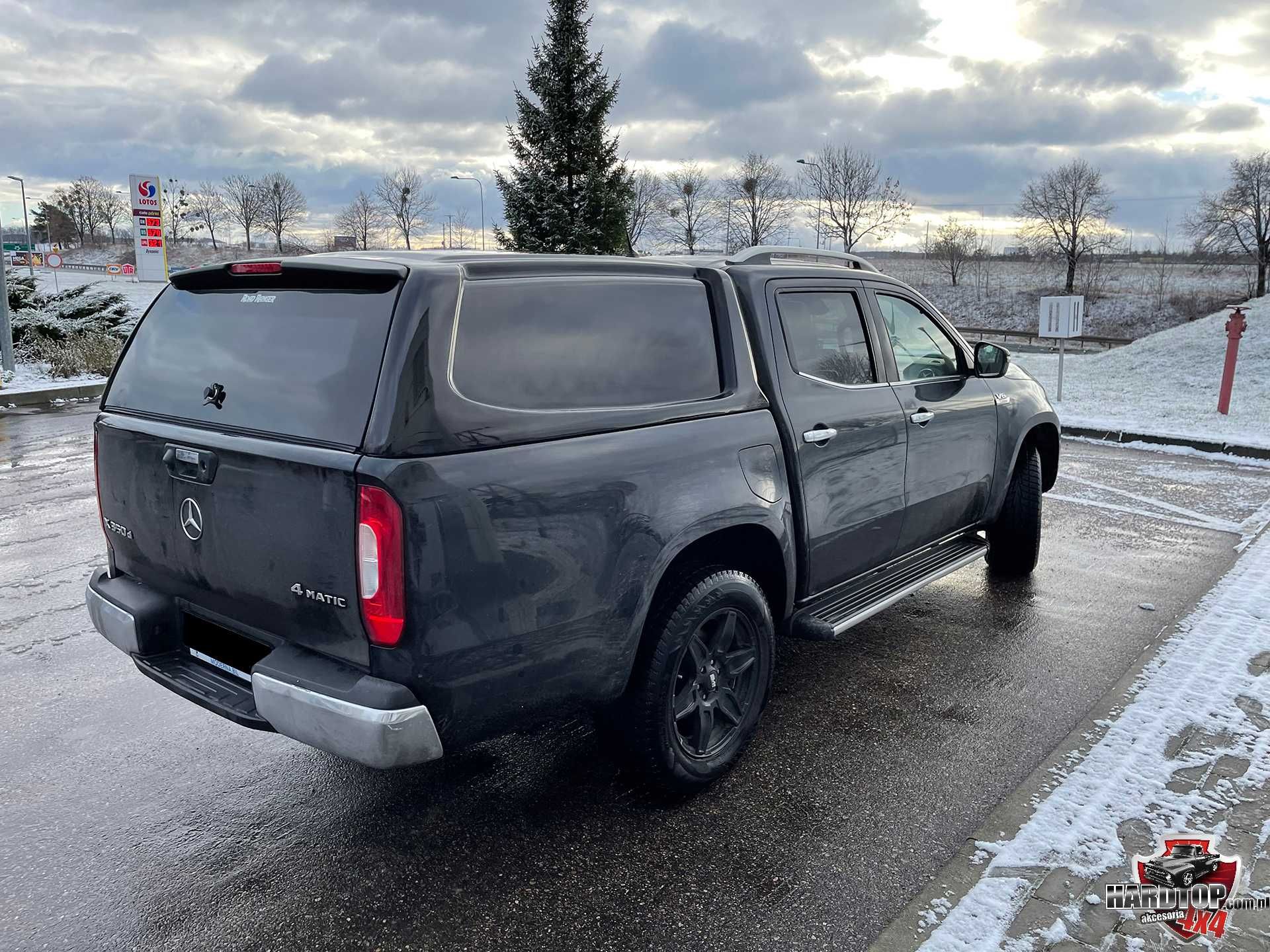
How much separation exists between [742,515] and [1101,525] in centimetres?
516

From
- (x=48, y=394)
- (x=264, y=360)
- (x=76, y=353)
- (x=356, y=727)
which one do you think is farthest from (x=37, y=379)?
(x=356, y=727)

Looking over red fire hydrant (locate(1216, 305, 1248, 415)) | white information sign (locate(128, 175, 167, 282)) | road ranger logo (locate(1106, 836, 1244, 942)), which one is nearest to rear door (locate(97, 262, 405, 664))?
road ranger logo (locate(1106, 836, 1244, 942))

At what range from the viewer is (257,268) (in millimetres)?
2943

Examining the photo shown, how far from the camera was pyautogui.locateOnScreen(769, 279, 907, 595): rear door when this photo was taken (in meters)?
3.75

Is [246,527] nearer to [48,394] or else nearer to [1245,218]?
[48,394]

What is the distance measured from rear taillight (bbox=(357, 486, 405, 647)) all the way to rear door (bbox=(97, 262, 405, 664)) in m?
0.04

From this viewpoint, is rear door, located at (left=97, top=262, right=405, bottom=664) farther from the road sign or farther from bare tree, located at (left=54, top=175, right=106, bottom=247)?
bare tree, located at (left=54, top=175, right=106, bottom=247)

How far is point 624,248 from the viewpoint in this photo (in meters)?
35.3

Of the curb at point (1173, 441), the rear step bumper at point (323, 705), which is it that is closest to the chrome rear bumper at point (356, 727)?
the rear step bumper at point (323, 705)

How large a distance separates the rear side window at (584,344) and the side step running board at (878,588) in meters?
1.13

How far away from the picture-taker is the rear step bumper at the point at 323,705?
244 cm

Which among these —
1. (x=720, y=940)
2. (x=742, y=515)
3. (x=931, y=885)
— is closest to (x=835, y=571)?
(x=742, y=515)

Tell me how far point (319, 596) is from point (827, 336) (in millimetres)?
2560

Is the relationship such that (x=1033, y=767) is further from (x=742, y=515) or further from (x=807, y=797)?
(x=742, y=515)
